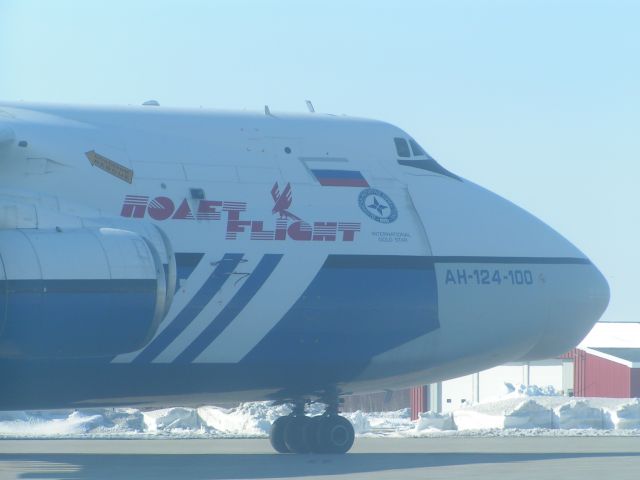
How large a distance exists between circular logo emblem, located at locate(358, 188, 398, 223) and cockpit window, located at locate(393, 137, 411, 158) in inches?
35.2

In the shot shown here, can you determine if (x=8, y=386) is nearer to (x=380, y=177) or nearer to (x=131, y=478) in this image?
(x=131, y=478)

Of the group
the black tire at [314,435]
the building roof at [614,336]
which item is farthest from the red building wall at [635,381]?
the black tire at [314,435]

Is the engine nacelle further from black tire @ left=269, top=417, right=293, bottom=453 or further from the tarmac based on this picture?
black tire @ left=269, top=417, right=293, bottom=453

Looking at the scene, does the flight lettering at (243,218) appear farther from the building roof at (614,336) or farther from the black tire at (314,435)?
the building roof at (614,336)

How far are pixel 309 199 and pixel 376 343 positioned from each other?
2104 millimetres

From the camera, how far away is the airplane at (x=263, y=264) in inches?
675

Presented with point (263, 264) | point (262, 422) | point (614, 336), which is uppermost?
point (614, 336)

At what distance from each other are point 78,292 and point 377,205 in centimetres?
551

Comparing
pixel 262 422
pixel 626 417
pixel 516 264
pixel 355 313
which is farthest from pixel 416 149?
pixel 626 417

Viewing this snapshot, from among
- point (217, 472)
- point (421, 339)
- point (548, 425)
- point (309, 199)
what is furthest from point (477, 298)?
point (548, 425)

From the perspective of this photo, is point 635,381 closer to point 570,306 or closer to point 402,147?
point 570,306

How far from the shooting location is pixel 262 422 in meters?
28.7

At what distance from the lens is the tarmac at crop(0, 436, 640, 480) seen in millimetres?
17375

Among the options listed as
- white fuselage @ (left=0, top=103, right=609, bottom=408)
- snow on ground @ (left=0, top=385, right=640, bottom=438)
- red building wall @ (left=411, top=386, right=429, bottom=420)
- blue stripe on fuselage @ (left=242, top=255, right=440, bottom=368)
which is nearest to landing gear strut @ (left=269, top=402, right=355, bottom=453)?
white fuselage @ (left=0, top=103, right=609, bottom=408)
